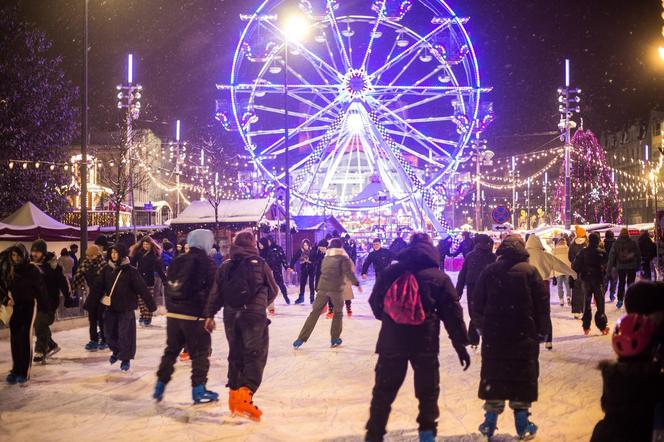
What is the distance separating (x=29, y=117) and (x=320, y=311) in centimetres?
2276

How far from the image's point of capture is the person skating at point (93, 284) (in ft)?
35.0

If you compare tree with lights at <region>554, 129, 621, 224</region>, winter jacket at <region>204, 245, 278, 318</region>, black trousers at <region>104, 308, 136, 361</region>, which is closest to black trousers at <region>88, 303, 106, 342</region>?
black trousers at <region>104, 308, 136, 361</region>

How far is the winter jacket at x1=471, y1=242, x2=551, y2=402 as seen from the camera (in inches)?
237

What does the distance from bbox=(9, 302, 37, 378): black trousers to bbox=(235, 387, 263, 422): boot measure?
3268 mm

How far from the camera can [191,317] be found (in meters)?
7.68

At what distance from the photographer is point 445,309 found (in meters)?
5.84

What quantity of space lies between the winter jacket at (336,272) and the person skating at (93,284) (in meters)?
3.31

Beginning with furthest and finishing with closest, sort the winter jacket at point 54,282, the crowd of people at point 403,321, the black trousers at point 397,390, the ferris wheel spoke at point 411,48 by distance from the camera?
the ferris wheel spoke at point 411,48 → the winter jacket at point 54,282 → the black trousers at point 397,390 → the crowd of people at point 403,321

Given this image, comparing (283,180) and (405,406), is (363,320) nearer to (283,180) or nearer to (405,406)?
(405,406)

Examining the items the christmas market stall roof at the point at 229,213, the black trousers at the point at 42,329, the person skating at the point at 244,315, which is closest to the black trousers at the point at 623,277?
the person skating at the point at 244,315

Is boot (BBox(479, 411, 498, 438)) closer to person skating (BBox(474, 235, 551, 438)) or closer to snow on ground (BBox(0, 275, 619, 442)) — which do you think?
person skating (BBox(474, 235, 551, 438))

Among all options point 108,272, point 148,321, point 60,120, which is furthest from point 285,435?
point 60,120

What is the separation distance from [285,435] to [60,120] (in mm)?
28401

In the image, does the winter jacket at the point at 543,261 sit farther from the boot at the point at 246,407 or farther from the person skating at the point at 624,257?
the person skating at the point at 624,257
